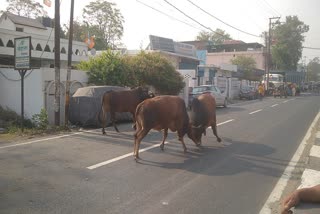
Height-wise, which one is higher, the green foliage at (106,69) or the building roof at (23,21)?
the building roof at (23,21)

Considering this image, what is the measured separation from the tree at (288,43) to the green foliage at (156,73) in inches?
2237

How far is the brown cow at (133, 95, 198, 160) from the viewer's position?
8.55 meters

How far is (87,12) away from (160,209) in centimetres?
5460

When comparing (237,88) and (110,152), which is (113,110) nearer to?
(110,152)

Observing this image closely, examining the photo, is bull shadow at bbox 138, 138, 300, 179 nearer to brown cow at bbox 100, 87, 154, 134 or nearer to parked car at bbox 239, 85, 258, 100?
brown cow at bbox 100, 87, 154, 134

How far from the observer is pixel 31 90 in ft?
48.9

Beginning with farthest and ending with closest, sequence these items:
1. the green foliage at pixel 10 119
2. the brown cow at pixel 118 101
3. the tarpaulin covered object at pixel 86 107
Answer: the tarpaulin covered object at pixel 86 107 → the green foliage at pixel 10 119 → the brown cow at pixel 118 101

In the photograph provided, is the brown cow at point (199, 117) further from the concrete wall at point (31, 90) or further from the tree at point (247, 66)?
the tree at point (247, 66)

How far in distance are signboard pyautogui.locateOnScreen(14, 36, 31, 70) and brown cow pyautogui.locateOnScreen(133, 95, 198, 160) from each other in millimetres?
5910

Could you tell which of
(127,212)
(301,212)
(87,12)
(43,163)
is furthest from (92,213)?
(87,12)

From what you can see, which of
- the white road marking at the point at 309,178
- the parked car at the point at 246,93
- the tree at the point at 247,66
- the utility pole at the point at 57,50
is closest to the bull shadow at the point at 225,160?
the white road marking at the point at 309,178

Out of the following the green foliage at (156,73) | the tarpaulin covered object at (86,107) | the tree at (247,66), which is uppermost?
the tree at (247,66)

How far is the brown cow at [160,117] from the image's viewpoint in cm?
855

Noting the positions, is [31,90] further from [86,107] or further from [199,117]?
[199,117]
